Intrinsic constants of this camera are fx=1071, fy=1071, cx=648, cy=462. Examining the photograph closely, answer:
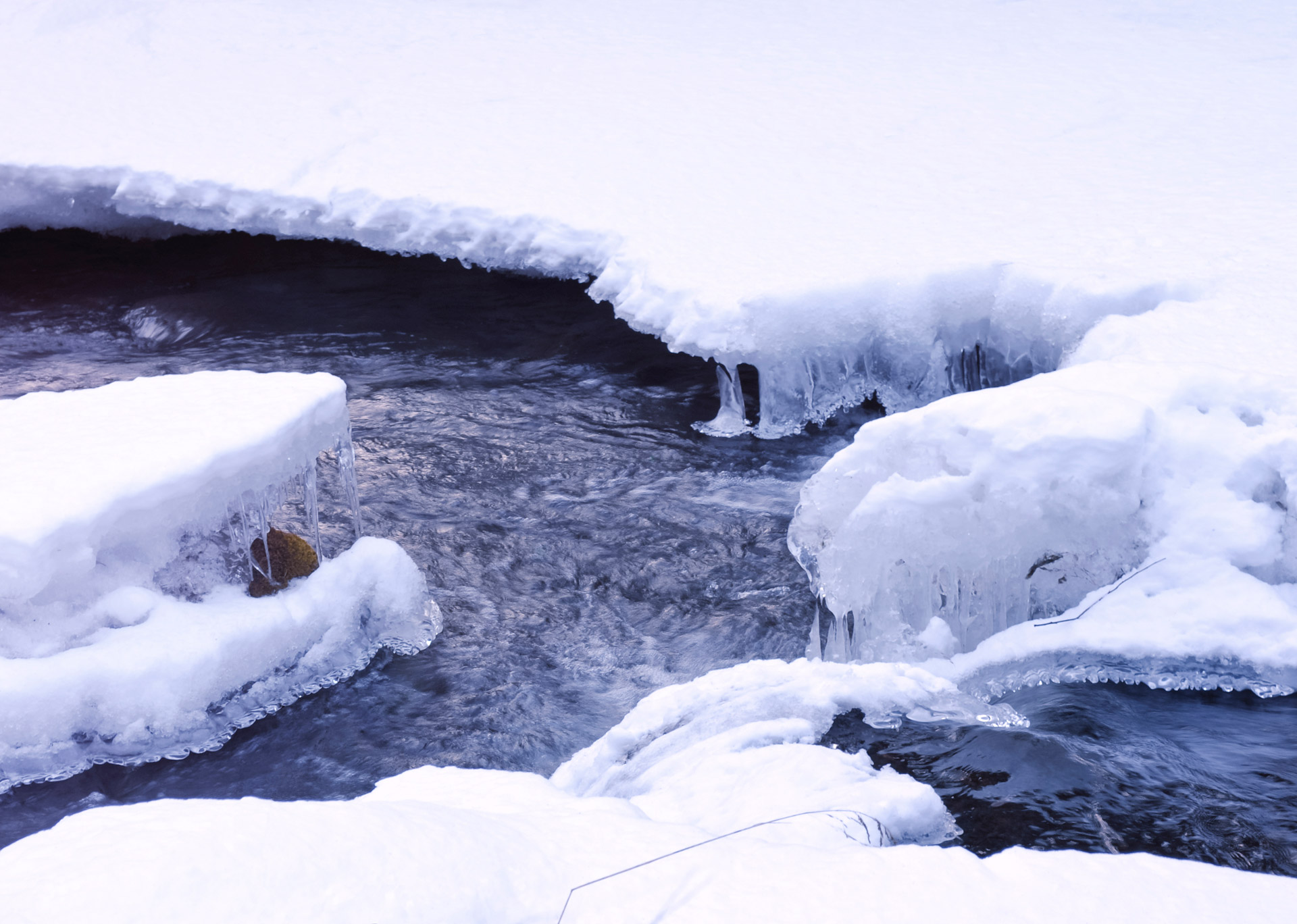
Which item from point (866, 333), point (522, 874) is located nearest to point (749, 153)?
point (866, 333)

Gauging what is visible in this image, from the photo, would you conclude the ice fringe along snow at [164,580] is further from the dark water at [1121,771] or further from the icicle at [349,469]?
the dark water at [1121,771]

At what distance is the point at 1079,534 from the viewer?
3834mm

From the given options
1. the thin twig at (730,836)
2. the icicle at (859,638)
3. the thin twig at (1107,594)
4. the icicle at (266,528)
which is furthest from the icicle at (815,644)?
the icicle at (266,528)

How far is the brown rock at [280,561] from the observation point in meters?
4.19

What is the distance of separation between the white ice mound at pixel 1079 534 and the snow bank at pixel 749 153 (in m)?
1.59

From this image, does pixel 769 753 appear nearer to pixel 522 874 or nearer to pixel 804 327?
pixel 522 874

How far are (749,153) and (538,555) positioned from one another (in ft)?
13.5

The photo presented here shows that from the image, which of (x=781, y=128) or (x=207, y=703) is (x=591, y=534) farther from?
(x=781, y=128)

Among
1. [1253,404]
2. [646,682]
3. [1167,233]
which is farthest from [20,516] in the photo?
[1167,233]

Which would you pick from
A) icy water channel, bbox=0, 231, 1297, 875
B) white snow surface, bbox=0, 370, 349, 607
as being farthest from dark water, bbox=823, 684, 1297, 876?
white snow surface, bbox=0, 370, 349, 607

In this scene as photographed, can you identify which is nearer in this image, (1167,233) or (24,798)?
(24,798)

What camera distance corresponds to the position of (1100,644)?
3.66 metres

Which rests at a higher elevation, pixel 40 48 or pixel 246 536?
pixel 40 48

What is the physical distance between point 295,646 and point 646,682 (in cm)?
136
